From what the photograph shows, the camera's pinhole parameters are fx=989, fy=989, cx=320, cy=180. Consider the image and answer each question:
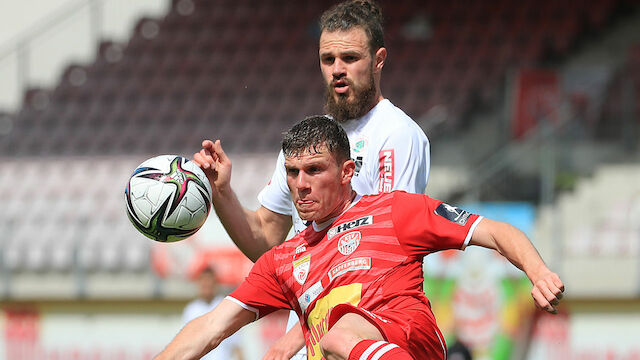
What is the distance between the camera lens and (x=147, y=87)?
1658cm

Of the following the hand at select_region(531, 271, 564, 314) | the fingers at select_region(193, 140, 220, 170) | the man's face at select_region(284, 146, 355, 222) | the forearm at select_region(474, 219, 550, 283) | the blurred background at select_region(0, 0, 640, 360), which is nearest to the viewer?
the hand at select_region(531, 271, 564, 314)

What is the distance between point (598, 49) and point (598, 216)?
15.7 ft

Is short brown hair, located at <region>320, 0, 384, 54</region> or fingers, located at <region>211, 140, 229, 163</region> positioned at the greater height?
short brown hair, located at <region>320, 0, 384, 54</region>

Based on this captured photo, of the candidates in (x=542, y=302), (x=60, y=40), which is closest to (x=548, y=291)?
(x=542, y=302)

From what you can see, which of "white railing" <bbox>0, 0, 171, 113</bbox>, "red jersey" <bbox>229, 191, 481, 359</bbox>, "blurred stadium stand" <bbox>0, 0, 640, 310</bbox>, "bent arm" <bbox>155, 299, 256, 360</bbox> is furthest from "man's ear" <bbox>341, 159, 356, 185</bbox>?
"white railing" <bbox>0, 0, 171, 113</bbox>

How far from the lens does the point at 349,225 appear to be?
411cm

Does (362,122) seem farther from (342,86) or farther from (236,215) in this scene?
(236,215)

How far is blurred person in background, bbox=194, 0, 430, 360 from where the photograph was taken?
4414 millimetres

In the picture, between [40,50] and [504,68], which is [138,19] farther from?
[504,68]

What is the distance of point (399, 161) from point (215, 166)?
34.9 inches

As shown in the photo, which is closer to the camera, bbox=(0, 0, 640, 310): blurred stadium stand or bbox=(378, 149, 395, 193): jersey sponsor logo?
bbox=(378, 149, 395, 193): jersey sponsor logo

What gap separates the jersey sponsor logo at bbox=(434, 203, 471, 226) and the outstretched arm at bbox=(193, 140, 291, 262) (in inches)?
44.1

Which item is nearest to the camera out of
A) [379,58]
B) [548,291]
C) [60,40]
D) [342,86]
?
[548,291]

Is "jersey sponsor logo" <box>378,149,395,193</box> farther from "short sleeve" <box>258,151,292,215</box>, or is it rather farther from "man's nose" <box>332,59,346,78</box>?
"short sleeve" <box>258,151,292,215</box>
